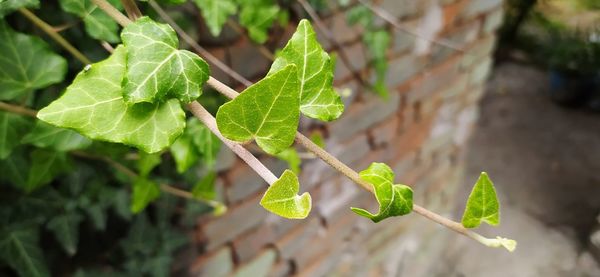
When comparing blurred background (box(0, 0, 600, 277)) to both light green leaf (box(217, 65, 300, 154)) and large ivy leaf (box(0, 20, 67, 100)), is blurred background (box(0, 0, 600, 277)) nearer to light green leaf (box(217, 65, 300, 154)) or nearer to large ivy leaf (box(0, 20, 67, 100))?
large ivy leaf (box(0, 20, 67, 100))

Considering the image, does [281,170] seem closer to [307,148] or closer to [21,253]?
[21,253]


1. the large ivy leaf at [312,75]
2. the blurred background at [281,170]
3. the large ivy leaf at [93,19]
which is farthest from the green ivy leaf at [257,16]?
the large ivy leaf at [312,75]

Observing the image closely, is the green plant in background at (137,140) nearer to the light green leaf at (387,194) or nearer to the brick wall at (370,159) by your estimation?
the light green leaf at (387,194)

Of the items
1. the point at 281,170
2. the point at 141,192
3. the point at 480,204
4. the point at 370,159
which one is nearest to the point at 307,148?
the point at 480,204

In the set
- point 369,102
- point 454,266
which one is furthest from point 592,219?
point 369,102

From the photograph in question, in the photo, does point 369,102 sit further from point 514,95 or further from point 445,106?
point 514,95

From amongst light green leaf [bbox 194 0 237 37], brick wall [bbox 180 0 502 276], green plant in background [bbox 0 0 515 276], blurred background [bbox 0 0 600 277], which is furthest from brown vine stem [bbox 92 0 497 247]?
brick wall [bbox 180 0 502 276]
